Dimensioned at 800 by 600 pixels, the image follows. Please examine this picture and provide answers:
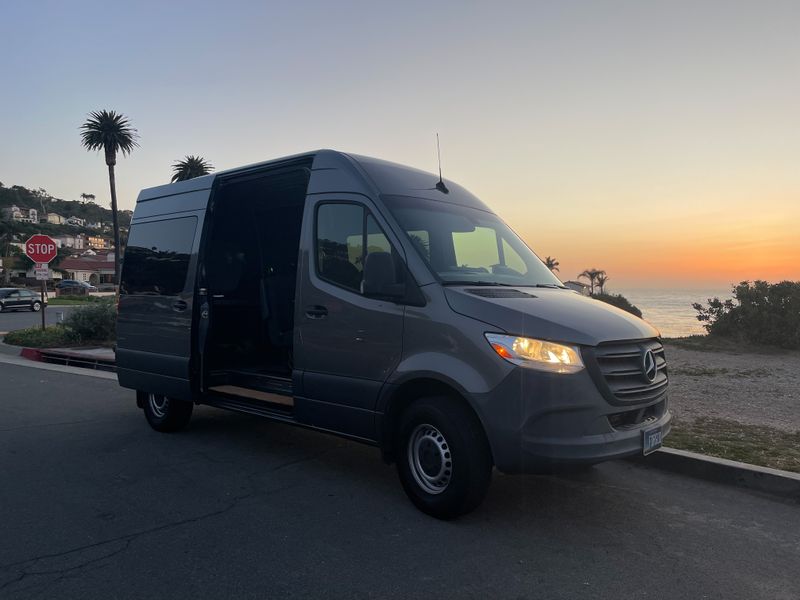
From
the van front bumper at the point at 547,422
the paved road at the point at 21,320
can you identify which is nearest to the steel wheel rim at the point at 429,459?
the van front bumper at the point at 547,422

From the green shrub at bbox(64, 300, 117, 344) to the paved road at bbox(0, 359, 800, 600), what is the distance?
36.3ft

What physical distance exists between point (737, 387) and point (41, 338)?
16.8 meters

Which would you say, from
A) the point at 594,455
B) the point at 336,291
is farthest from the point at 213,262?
the point at 594,455

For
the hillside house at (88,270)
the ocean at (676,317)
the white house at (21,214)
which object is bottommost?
the ocean at (676,317)

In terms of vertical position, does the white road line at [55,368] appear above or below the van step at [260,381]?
below

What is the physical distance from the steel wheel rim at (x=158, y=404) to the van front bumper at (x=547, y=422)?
4443mm

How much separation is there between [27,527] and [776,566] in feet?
15.9

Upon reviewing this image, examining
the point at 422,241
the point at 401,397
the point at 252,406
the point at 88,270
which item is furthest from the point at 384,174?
the point at 88,270

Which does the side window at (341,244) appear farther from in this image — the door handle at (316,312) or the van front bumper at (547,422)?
the van front bumper at (547,422)

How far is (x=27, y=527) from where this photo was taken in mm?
4090

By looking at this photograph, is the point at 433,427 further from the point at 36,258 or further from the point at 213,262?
the point at 36,258

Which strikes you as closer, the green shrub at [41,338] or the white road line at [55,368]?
the white road line at [55,368]

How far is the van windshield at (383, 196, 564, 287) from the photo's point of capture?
14.9 feet

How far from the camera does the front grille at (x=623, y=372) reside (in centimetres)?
382
